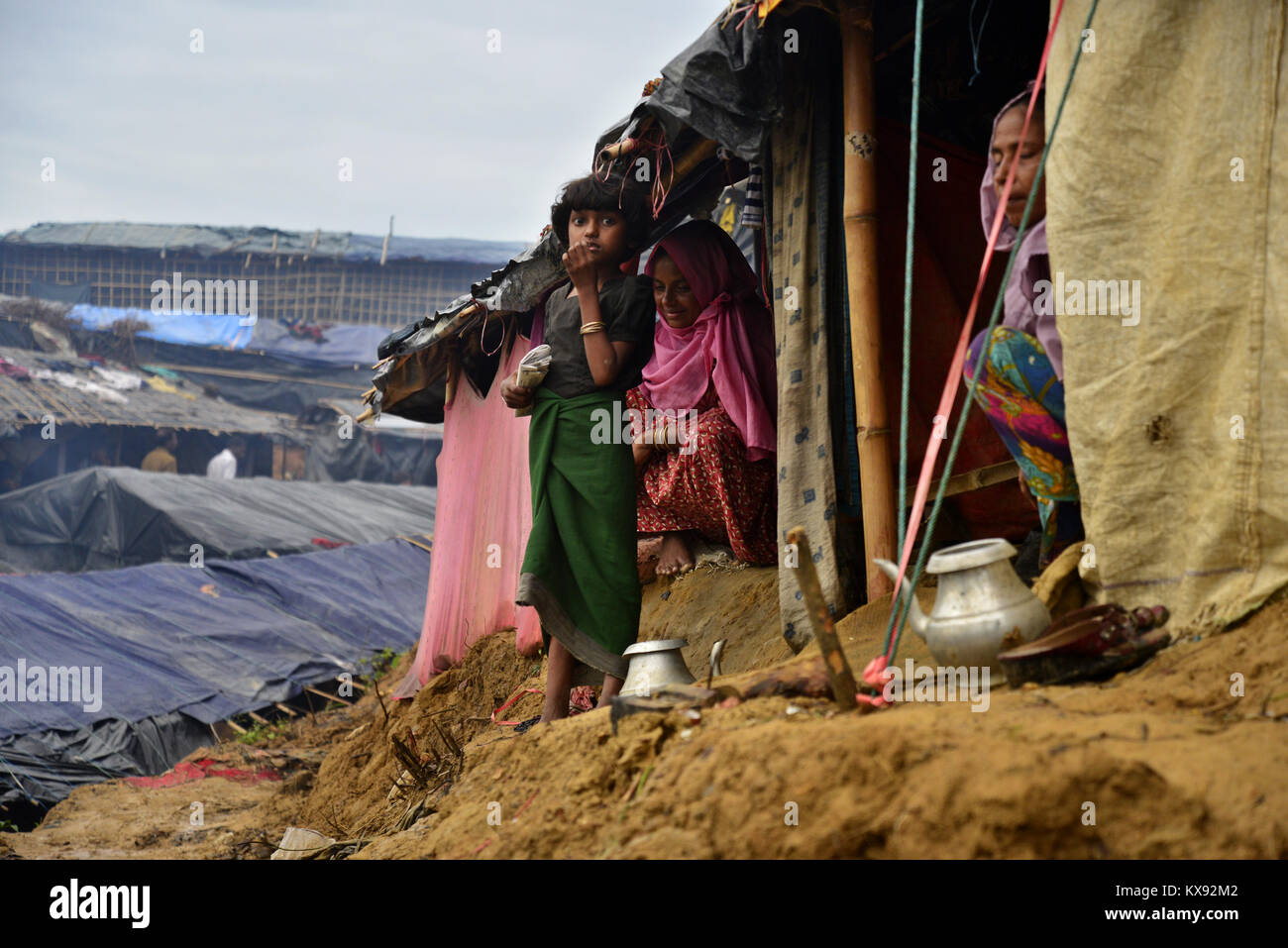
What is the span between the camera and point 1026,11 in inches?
166

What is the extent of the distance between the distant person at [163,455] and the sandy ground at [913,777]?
1752 cm

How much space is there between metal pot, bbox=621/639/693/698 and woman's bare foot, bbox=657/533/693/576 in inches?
86.3

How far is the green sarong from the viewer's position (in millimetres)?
3691

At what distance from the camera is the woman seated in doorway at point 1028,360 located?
293 cm

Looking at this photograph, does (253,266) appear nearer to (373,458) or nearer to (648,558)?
(373,458)

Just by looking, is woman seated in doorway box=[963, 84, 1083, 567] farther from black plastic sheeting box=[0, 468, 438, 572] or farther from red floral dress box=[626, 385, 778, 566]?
black plastic sheeting box=[0, 468, 438, 572]

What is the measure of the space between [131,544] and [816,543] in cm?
1339

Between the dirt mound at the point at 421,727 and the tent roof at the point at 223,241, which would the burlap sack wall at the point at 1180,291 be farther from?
the tent roof at the point at 223,241

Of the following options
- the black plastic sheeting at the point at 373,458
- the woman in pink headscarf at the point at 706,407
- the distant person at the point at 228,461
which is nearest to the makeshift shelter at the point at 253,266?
the black plastic sheeting at the point at 373,458

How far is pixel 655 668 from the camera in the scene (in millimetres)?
3055

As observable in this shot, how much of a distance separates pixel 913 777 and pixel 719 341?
3341 millimetres

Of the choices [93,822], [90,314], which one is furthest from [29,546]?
[93,822]

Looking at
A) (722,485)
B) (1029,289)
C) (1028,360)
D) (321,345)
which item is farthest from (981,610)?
(321,345)

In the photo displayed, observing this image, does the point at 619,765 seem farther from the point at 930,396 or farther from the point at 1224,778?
the point at 930,396
